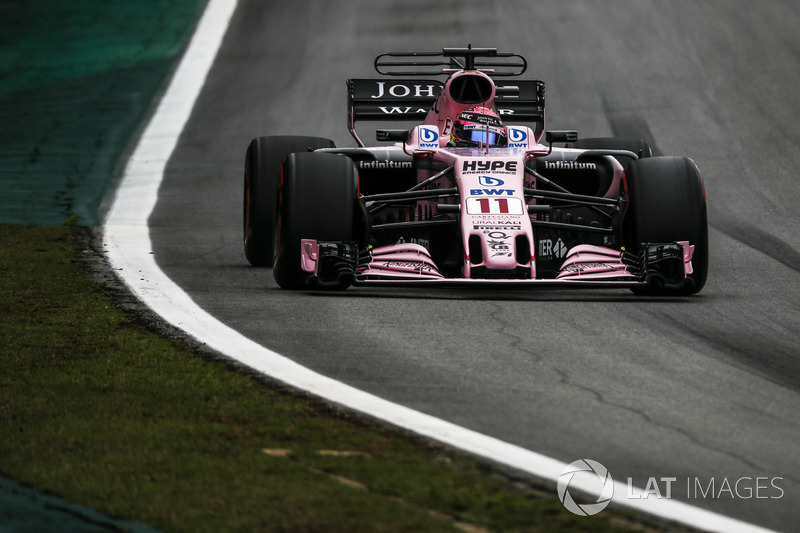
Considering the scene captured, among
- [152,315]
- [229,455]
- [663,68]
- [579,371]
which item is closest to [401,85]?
[152,315]

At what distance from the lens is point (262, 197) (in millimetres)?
12906

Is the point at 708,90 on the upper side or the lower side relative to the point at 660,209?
upper

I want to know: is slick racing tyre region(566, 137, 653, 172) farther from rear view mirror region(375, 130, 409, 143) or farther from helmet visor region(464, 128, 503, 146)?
rear view mirror region(375, 130, 409, 143)

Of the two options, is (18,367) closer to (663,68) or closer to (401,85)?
(401,85)

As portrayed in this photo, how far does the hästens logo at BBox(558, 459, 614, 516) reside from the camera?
4.91 m

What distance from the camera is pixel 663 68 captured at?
83.9 ft

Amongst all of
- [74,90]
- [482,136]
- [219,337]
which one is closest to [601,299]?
[482,136]

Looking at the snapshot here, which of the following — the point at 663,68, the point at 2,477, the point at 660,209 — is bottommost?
the point at 2,477

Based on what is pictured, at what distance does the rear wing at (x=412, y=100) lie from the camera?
1454cm

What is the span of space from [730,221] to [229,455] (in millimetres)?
10967

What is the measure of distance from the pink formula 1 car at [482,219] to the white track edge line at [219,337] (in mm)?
1223

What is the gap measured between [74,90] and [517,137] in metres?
14.6

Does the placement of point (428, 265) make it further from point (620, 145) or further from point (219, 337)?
point (620, 145)

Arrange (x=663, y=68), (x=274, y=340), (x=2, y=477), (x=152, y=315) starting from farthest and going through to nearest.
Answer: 1. (x=663, y=68)
2. (x=152, y=315)
3. (x=274, y=340)
4. (x=2, y=477)
